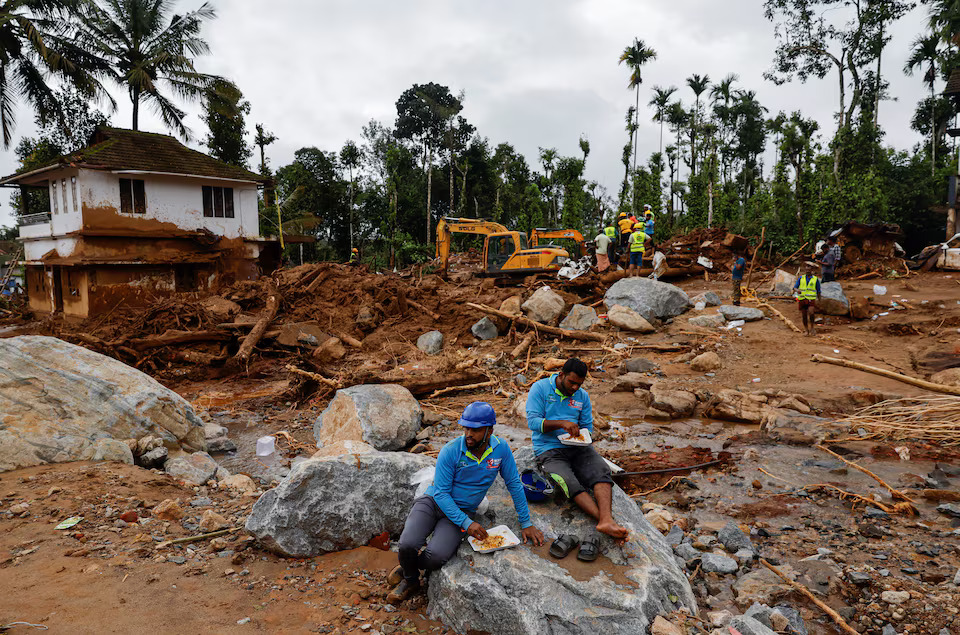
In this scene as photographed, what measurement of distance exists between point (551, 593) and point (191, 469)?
4.70 m

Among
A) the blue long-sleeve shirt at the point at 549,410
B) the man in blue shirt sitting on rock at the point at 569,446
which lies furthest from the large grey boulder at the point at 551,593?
the blue long-sleeve shirt at the point at 549,410

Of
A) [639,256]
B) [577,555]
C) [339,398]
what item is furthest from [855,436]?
[639,256]

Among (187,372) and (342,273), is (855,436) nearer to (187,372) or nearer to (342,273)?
(187,372)

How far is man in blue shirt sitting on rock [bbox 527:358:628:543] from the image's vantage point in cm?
409

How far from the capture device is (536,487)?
13.8 feet

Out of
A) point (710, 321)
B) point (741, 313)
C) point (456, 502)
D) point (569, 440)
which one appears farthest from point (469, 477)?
point (741, 313)

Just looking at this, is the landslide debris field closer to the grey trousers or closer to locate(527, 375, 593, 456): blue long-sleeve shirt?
the grey trousers

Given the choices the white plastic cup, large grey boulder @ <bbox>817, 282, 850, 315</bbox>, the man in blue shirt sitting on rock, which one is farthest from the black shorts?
large grey boulder @ <bbox>817, 282, 850, 315</bbox>

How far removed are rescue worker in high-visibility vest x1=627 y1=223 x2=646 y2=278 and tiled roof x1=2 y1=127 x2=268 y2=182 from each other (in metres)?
14.6

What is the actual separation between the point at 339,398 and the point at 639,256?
34.0 ft

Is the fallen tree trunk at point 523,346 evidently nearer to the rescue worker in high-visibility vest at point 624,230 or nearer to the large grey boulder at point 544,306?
the large grey boulder at point 544,306

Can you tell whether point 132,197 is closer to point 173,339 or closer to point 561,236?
point 173,339

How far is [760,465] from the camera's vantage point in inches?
249

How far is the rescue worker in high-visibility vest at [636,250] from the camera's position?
15255mm
